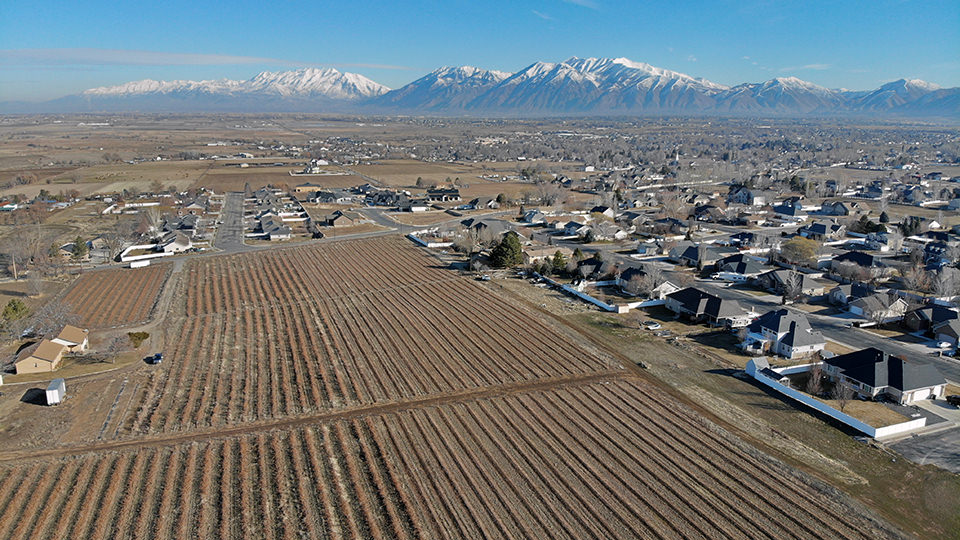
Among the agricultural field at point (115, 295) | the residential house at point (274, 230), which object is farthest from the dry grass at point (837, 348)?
the residential house at point (274, 230)

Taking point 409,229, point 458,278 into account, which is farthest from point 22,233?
point 458,278

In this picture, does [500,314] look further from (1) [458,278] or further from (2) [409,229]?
(2) [409,229]

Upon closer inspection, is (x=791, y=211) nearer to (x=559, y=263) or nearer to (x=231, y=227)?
(x=559, y=263)

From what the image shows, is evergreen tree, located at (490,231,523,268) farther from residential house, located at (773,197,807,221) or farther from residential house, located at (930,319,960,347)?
residential house, located at (773,197,807,221)

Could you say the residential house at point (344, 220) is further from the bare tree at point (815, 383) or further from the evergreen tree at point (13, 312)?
the bare tree at point (815, 383)

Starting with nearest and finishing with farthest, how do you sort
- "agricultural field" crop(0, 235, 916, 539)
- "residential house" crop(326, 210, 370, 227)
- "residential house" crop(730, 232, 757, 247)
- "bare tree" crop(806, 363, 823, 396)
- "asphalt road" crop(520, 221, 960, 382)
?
"agricultural field" crop(0, 235, 916, 539) → "bare tree" crop(806, 363, 823, 396) → "asphalt road" crop(520, 221, 960, 382) → "residential house" crop(730, 232, 757, 247) → "residential house" crop(326, 210, 370, 227)

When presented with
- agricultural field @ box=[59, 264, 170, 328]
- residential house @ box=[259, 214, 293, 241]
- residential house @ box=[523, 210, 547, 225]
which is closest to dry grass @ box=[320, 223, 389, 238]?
residential house @ box=[259, 214, 293, 241]
